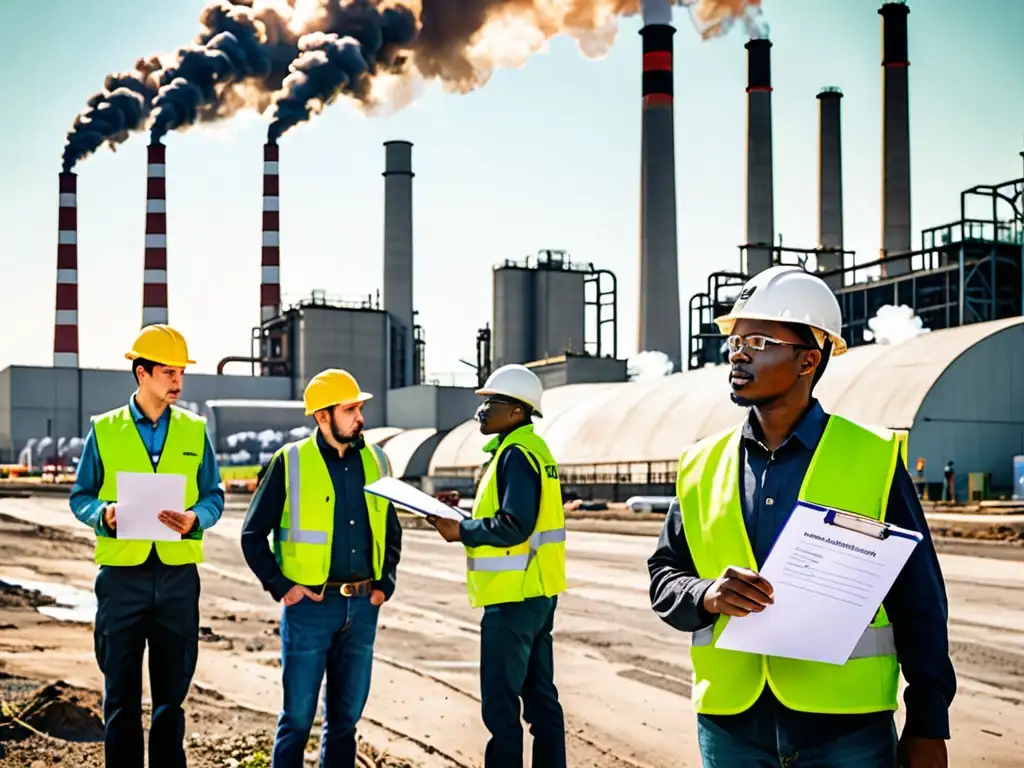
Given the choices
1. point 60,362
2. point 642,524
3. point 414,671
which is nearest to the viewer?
point 414,671

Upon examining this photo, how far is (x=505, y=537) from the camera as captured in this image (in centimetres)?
533

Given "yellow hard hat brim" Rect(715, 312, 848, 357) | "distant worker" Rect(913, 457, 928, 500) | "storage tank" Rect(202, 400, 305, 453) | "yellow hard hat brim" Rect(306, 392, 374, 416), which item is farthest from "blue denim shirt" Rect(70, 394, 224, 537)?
"storage tank" Rect(202, 400, 305, 453)

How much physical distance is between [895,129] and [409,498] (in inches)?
2196

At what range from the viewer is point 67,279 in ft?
218

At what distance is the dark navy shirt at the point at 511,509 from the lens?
533 centimetres

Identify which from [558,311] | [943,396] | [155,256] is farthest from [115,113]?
[943,396]

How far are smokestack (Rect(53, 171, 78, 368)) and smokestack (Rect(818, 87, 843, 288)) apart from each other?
38.1 metres

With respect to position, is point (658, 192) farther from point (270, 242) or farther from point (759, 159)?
point (270, 242)

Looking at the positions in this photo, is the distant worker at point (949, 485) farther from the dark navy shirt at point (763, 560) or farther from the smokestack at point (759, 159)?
the dark navy shirt at point (763, 560)

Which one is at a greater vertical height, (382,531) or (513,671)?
(382,531)

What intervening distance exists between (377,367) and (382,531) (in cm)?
6586

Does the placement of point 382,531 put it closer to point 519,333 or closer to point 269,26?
point 269,26

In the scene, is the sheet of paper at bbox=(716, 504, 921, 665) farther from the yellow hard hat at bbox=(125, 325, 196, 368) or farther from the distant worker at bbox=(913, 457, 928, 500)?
the distant worker at bbox=(913, 457, 928, 500)

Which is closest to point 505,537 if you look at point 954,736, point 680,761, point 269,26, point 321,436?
point 321,436
